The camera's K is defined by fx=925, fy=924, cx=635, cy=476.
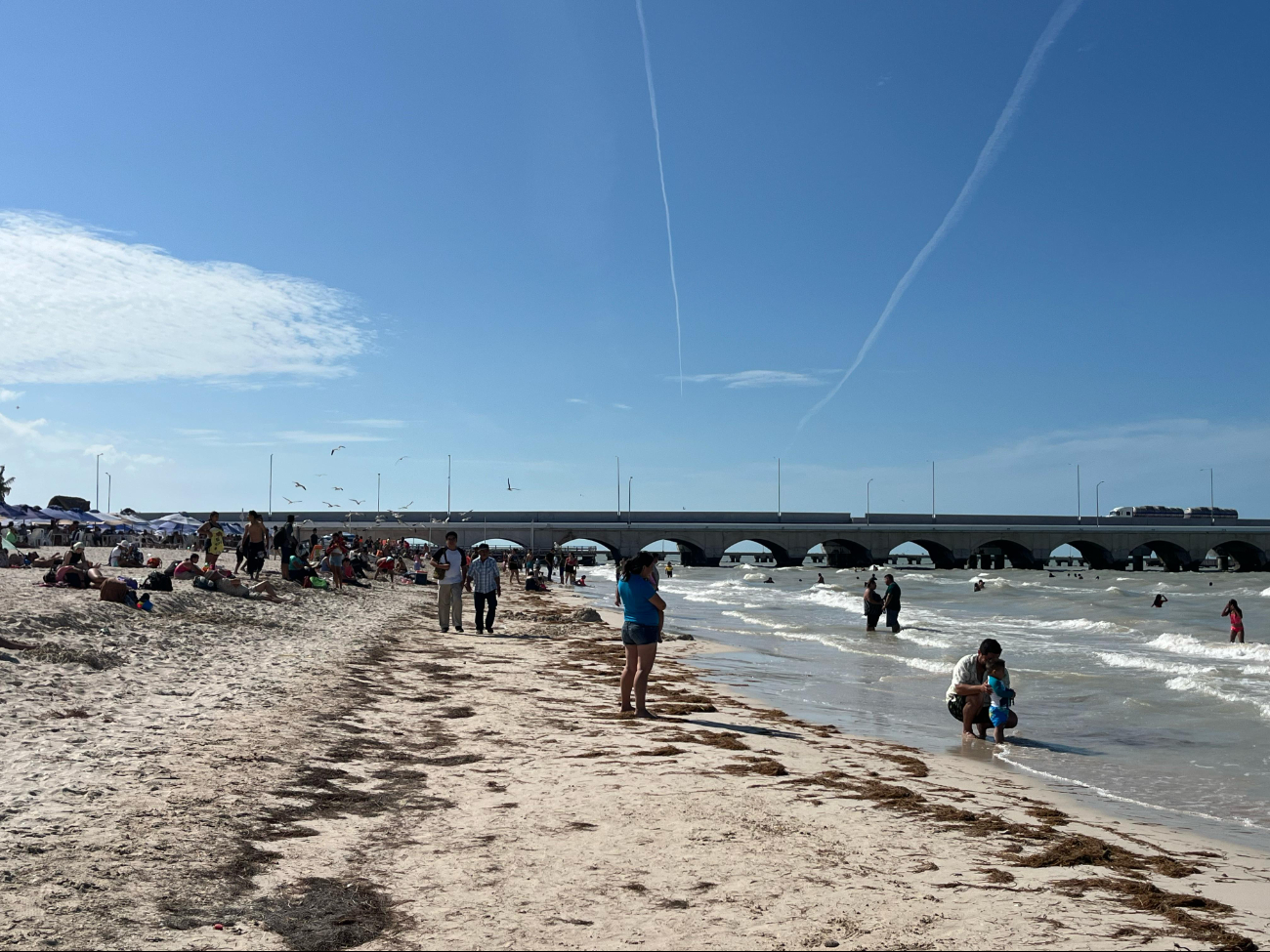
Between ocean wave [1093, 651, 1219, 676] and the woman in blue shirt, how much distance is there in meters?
11.8

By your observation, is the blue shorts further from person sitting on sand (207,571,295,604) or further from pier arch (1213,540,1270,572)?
pier arch (1213,540,1270,572)

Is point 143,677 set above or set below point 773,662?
above

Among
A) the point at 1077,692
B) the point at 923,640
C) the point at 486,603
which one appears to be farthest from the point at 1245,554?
the point at 486,603

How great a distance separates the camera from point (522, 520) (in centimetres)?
9988

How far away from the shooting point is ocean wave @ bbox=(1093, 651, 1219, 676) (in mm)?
16906

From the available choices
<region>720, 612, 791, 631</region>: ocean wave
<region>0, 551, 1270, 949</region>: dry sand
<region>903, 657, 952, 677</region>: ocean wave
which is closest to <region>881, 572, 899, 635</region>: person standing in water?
<region>720, 612, 791, 631</region>: ocean wave

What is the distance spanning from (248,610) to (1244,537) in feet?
375

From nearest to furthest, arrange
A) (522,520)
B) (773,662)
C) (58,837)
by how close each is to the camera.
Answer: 1. (58,837)
2. (773,662)
3. (522,520)

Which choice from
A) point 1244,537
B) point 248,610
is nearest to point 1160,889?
point 248,610

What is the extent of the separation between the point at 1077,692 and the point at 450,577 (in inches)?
427

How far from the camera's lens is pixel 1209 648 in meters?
23.7

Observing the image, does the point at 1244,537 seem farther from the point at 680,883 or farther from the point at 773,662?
the point at 680,883

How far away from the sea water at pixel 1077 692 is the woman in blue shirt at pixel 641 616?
2474mm

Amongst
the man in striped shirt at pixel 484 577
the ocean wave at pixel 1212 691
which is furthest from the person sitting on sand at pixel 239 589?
the ocean wave at pixel 1212 691
